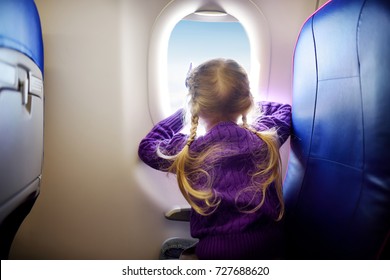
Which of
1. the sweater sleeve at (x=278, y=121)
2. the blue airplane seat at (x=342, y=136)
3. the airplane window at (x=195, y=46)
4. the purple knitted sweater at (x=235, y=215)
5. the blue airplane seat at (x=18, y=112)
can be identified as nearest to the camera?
the blue airplane seat at (x=342, y=136)

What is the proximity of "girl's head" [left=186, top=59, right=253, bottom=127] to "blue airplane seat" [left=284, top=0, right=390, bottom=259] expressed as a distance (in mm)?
202

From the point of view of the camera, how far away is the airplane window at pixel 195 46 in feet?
3.46

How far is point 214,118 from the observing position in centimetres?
85

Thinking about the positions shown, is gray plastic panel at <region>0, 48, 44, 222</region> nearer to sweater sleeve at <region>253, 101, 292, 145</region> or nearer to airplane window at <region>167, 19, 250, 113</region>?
airplane window at <region>167, 19, 250, 113</region>

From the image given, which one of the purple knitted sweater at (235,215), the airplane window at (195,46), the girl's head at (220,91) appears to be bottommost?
the purple knitted sweater at (235,215)

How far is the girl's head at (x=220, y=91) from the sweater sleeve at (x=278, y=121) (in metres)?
0.09

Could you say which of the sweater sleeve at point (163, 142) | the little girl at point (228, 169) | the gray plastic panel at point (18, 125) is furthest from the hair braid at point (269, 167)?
the gray plastic panel at point (18, 125)

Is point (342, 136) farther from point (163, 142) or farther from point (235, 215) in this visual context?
point (163, 142)

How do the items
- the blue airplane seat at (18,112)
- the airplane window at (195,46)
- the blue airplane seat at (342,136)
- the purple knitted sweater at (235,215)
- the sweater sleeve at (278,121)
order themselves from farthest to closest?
the airplane window at (195,46) → the sweater sleeve at (278,121) → the purple knitted sweater at (235,215) → the blue airplane seat at (18,112) → the blue airplane seat at (342,136)

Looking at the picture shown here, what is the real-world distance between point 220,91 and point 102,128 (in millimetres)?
526

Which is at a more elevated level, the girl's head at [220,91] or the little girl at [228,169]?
the girl's head at [220,91]

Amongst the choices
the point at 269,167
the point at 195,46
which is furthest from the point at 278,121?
the point at 195,46

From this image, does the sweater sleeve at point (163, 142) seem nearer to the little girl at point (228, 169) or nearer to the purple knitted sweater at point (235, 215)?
the little girl at point (228, 169)

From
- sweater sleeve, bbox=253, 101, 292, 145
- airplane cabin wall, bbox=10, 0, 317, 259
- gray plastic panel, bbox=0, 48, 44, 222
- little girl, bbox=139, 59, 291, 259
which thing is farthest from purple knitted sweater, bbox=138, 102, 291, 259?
gray plastic panel, bbox=0, 48, 44, 222
